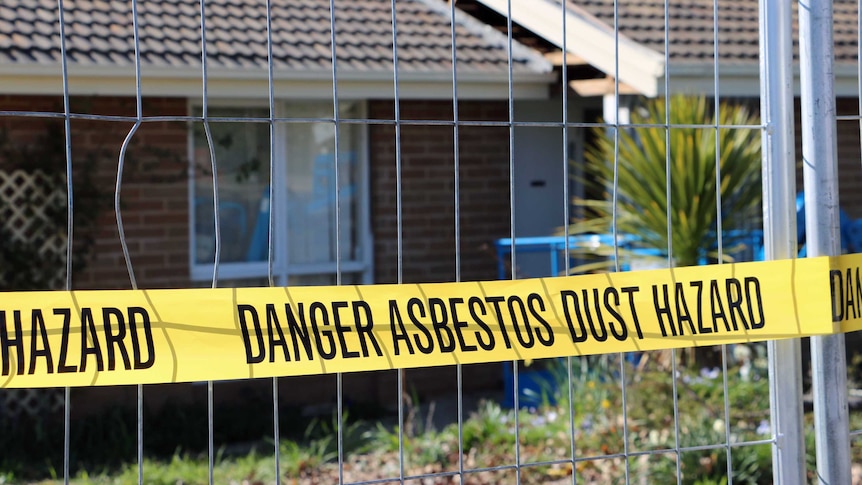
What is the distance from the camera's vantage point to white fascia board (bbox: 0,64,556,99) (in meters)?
7.35

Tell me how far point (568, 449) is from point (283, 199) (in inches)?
154

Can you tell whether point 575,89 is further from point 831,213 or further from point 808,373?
point 831,213

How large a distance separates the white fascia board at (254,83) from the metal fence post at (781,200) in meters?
5.20

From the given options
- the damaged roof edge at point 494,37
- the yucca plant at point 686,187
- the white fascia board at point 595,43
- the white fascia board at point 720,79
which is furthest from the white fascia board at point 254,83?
the yucca plant at point 686,187

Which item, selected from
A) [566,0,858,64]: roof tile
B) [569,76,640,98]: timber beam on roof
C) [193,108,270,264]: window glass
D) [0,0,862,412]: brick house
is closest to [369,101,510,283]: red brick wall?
[0,0,862,412]: brick house

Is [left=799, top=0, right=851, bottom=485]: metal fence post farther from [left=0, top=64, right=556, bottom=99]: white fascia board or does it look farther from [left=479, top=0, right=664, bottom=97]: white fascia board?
[left=0, top=64, right=556, bottom=99]: white fascia board

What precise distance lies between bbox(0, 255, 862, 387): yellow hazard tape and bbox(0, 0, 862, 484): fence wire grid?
2120 mm

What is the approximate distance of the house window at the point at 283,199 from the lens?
339 inches

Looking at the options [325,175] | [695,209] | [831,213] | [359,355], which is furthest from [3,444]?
[831,213]

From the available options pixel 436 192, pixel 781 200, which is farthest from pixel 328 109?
pixel 781 200

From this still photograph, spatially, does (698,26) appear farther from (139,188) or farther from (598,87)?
(139,188)

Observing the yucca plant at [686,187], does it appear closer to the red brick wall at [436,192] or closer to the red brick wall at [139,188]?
the red brick wall at [436,192]

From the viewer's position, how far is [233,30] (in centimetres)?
839

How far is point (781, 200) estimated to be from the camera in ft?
10.1
